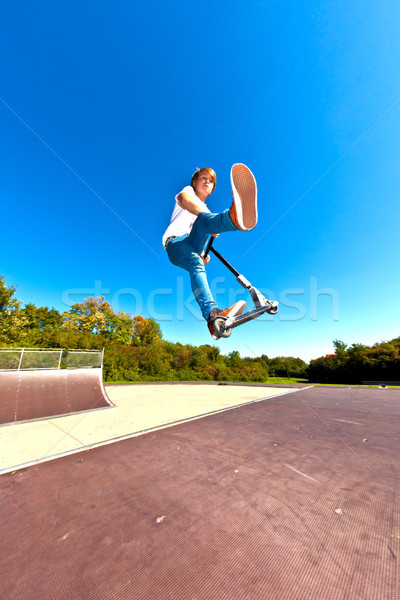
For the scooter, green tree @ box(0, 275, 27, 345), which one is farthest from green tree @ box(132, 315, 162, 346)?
the scooter

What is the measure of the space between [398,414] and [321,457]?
2.94 meters

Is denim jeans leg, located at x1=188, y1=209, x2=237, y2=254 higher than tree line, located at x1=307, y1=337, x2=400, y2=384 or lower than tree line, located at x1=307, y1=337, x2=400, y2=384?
higher

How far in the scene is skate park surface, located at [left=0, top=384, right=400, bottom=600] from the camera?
0.90 meters

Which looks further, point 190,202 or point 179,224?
point 179,224

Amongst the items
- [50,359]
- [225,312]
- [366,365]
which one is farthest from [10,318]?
[366,365]

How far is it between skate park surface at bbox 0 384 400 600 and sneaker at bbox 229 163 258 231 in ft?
7.61

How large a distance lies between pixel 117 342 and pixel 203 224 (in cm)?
2337

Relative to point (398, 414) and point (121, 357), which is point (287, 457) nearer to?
point (398, 414)

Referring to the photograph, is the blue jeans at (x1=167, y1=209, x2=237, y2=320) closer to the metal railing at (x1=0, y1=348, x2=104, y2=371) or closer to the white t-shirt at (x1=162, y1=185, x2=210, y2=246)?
the white t-shirt at (x1=162, y1=185, x2=210, y2=246)

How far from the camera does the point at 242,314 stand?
2.96m

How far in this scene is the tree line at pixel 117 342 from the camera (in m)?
17.2

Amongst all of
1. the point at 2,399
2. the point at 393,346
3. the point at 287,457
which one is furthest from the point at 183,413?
the point at 393,346

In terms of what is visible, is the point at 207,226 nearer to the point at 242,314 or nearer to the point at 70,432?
the point at 242,314

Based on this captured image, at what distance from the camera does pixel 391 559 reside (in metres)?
0.96
